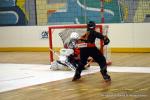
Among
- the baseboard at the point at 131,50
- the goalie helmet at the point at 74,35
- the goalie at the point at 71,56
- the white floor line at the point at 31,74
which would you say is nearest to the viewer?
the white floor line at the point at 31,74

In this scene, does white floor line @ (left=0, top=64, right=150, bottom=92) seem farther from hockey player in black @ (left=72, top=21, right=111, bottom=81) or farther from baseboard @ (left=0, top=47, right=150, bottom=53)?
baseboard @ (left=0, top=47, right=150, bottom=53)

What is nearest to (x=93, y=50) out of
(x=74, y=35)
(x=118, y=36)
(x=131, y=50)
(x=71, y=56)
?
(x=71, y=56)

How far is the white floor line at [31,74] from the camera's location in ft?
32.9

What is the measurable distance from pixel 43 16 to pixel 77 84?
335 inches

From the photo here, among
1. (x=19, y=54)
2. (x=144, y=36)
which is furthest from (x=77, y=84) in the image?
(x=19, y=54)

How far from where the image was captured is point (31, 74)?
449 inches

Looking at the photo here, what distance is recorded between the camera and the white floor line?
10.0 meters

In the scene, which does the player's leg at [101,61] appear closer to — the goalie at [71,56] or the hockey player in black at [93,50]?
the hockey player in black at [93,50]

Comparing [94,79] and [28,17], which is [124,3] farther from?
[94,79]

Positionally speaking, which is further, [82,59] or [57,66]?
[57,66]

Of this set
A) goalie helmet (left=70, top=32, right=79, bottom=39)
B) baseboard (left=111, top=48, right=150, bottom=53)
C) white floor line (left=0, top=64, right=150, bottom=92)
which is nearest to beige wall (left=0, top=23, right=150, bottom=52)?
baseboard (left=111, top=48, right=150, bottom=53)

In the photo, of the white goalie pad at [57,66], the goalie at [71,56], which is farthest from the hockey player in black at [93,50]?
the white goalie pad at [57,66]

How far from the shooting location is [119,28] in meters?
16.0

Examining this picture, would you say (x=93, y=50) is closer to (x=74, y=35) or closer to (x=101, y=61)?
(x=101, y=61)
